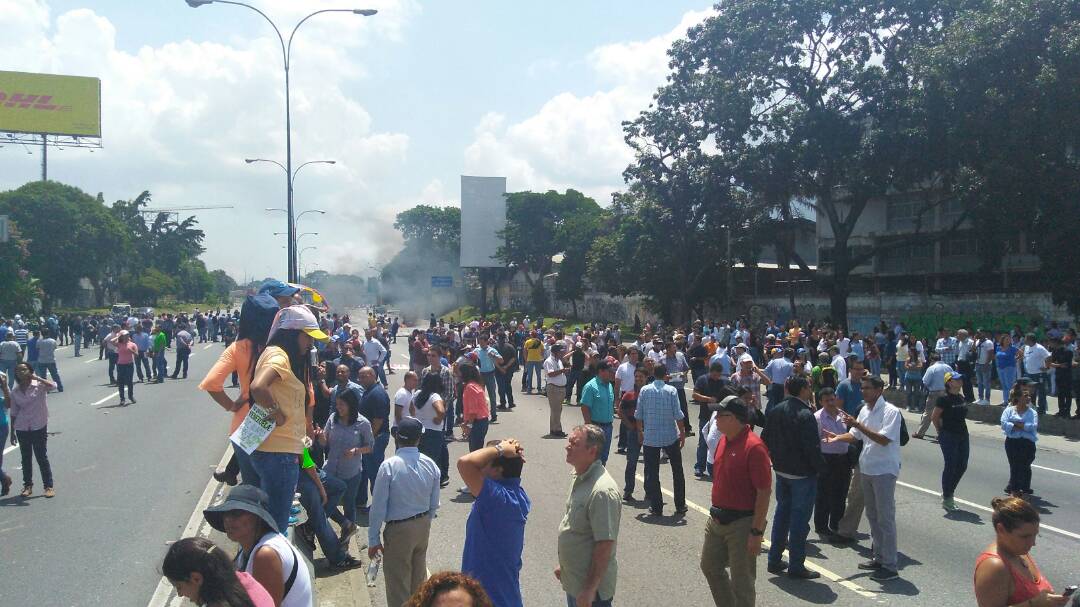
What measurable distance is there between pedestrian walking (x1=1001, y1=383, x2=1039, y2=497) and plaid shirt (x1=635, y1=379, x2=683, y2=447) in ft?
12.5

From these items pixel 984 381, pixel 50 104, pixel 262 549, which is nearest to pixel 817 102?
pixel 984 381

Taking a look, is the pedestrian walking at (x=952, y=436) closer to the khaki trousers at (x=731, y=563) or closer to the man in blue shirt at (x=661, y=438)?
the man in blue shirt at (x=661, y=438)

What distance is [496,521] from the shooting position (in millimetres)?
4398

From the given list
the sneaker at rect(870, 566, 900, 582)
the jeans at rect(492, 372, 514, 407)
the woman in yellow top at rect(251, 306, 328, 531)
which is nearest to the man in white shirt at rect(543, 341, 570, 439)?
the jeans at rect(492, 372, 514, 407)

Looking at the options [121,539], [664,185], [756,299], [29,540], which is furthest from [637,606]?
[756,299]

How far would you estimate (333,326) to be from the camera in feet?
101

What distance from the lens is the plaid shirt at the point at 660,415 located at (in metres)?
9.22

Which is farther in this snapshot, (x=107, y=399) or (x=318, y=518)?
(x=107, y=399)

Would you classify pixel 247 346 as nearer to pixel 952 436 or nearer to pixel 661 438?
pixel 661 438

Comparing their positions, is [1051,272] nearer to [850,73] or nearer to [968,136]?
[968,136]

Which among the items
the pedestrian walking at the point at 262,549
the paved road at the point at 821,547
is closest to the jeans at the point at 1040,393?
the paved road at the point at 821,547

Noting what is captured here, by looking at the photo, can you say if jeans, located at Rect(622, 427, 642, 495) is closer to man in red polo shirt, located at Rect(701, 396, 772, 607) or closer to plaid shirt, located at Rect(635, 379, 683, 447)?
plaid shirt, located at Rect(635, 379, 683, 447)

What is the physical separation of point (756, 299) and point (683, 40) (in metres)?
15.7

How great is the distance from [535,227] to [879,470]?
70045 mm
